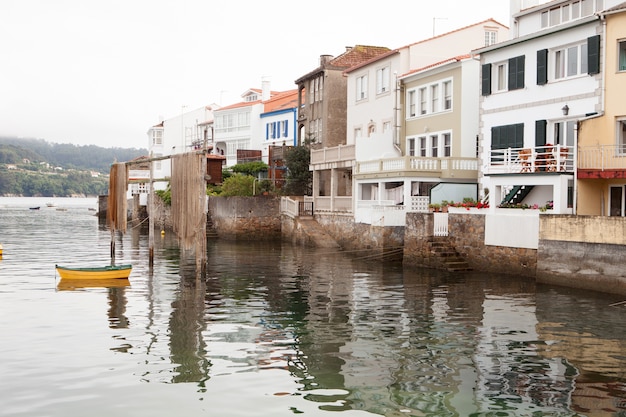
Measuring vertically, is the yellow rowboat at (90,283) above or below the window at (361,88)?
below

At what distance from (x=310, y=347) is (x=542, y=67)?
2213cm

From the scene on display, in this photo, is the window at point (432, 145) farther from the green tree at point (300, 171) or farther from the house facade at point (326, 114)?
the green tree at point (300, 171)

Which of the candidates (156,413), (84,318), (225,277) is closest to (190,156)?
(225,277)

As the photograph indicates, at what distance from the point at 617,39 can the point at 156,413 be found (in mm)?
25900

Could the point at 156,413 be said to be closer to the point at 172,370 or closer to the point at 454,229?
the point at 172,370

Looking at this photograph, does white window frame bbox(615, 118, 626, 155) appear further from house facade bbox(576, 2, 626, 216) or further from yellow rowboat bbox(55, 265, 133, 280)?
yellow rowboat bbox(55, 265, 133, 280)

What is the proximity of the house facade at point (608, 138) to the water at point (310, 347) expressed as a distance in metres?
4.69

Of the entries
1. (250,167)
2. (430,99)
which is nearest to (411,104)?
(430,99)

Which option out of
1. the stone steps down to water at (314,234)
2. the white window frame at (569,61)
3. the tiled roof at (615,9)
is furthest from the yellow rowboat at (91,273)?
the tiled roof at (615,9)

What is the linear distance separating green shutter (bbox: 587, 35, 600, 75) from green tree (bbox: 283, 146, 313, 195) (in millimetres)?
30610

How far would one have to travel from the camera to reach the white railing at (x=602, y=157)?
3055 centimetres

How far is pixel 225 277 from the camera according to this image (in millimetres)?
33594

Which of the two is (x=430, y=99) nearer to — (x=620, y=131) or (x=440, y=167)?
(x=440, y=167)

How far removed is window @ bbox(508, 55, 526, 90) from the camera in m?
36.6
